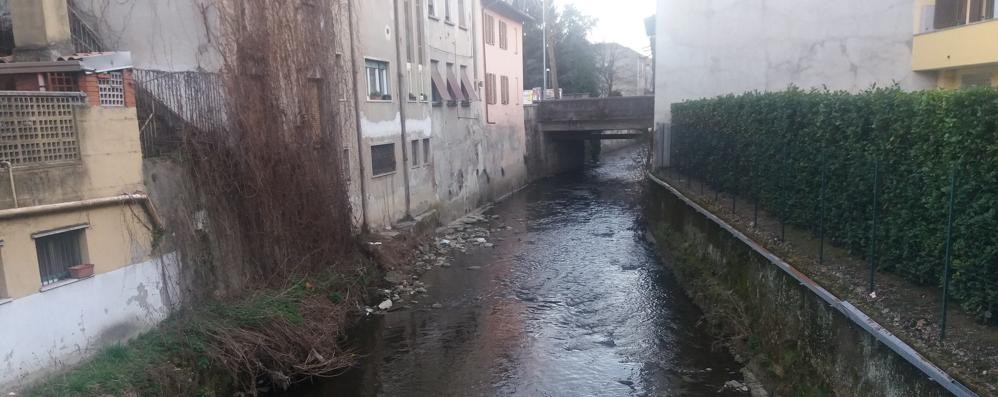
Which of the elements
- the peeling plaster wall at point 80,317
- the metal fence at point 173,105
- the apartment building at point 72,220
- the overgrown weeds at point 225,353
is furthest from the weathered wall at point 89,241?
the metal fence at point 173,105

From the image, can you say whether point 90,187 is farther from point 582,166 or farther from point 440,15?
point 582,166

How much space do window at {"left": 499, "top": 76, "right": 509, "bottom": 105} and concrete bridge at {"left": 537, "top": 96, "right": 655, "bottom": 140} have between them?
5.26 m

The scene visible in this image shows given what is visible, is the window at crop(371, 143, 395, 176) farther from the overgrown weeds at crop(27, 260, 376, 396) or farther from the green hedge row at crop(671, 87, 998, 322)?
the green hedge row at crop(671, 87, 998, 322)

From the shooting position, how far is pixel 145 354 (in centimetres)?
827

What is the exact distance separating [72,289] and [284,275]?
4.05 metres

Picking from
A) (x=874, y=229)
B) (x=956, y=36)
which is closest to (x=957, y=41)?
(x=956, y=36)

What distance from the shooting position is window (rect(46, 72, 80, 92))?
8.53 meters

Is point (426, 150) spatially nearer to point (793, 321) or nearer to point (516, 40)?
point (793, 321)

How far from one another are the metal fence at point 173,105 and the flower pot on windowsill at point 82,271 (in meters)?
2.06

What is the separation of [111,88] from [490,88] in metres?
20.8

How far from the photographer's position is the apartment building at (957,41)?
15195 mm

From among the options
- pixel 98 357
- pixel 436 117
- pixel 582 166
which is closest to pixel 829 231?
pixel 98 357

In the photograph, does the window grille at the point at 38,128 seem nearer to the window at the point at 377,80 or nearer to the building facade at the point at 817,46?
the window at the point at 377,80

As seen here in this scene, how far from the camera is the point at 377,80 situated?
17406mm
